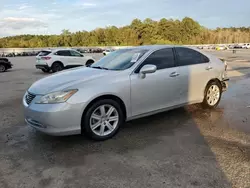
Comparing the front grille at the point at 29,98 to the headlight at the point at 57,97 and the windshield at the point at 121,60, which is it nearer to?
the headlight at the point at 57,97

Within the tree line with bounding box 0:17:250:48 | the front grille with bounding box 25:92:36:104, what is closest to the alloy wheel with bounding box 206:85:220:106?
the front grille with bounding box 25:92:36:104

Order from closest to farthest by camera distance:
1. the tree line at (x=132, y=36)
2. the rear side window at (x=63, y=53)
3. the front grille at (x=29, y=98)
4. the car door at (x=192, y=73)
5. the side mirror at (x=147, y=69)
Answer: the front grille at (x=29, y=98)
the side mirror at (x=147, y=69)
the car door at (x=192, y=73)
the rear side window at (x=63, y=53)
the tree line at (x=132, y=36)

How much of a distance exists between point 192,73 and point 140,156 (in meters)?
2.38

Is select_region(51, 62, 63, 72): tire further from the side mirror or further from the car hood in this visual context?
the side mirror

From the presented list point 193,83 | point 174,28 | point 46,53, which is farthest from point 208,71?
point 174,28

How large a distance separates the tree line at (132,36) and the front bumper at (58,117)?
6274cm

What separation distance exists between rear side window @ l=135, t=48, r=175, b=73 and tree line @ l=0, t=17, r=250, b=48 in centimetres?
6247

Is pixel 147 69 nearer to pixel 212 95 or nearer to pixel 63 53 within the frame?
pixel 212 95

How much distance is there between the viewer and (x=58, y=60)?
14883 millimetres

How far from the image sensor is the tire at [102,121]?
12.6 feet

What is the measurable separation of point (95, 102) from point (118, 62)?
47.3 inches

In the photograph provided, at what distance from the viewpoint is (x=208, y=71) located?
17.8 ft

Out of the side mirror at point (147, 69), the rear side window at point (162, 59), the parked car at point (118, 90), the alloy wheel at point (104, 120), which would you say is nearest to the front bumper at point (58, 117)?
the parked car at point (118, 90)

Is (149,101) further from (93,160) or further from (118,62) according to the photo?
(93,160)
